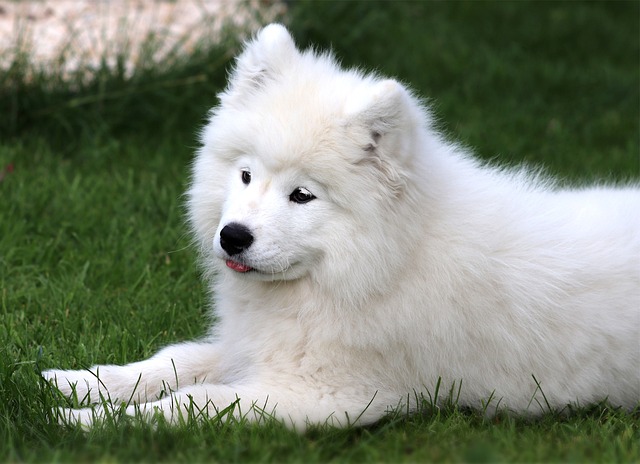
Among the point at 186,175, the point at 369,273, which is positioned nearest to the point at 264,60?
the point at 369,273

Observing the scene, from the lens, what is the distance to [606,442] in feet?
11.2

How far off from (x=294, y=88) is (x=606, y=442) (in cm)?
182

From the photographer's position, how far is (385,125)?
370 centimetres

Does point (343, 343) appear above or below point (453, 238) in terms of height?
below

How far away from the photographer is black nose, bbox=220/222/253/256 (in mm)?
3682

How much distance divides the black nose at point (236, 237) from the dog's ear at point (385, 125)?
545 millimetres

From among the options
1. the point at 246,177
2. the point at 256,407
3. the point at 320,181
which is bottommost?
the point at 256,407

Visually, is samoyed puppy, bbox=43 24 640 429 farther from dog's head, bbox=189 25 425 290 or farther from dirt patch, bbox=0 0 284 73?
dirt patch, bbox=0 0 284 73

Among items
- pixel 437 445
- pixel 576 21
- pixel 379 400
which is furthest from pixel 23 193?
pixel 576 21

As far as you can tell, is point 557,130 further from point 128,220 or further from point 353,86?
point 353,86

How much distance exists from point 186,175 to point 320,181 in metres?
3.04

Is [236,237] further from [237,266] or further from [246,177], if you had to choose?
[246,177]

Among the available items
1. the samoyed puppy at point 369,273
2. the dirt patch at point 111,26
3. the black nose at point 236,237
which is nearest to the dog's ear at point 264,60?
the samoyed puppy at point 369,273

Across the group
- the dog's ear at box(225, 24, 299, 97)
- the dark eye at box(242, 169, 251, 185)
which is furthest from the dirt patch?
the dark eye at box(242, 169, 251, 185)
